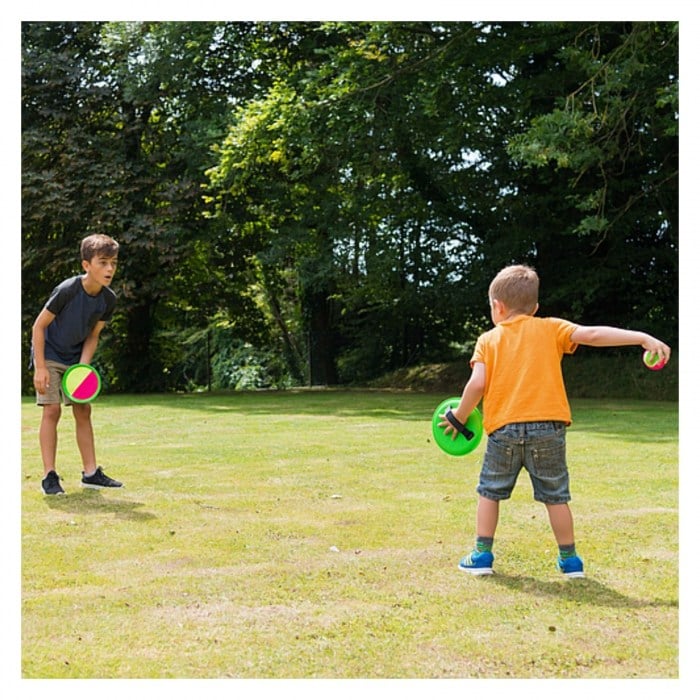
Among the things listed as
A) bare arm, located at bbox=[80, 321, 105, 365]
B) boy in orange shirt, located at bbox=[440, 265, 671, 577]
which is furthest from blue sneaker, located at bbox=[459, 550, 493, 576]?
bare arm, located at bbox=[80, 321, 105, 365]

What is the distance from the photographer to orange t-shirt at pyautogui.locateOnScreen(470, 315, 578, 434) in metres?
4.42

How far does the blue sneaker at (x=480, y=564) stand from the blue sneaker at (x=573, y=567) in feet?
1.11

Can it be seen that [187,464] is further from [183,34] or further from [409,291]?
[183,34]

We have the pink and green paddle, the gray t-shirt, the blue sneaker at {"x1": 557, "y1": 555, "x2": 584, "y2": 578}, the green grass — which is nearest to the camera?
the green grass

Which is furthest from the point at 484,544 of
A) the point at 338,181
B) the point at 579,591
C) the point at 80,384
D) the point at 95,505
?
the point at 338,181

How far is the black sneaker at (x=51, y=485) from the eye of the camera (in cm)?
650

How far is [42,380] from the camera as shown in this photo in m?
6.48

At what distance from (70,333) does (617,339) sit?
3.96 m

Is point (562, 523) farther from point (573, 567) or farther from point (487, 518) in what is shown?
point (487, 518)

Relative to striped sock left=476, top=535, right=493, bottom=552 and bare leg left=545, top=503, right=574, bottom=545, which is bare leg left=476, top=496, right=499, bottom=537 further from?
bare leg left=545, top=503, right=574, bottom=545

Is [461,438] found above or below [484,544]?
above

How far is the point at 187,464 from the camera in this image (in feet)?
27.0

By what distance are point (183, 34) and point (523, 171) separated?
8.17 m

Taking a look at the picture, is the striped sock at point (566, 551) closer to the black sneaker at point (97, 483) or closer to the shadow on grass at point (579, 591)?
the shadow on grass at point (579, 591)
